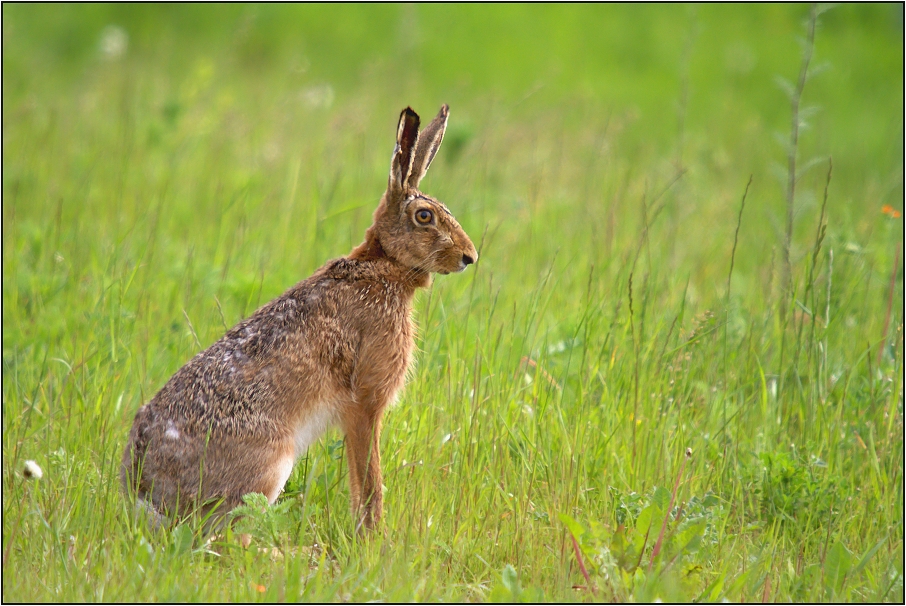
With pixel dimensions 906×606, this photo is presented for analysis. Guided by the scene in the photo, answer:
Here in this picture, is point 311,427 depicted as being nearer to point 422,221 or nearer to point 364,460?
point 364,460

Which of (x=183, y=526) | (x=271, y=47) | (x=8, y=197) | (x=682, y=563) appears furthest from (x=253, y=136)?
(x=682, y=563)

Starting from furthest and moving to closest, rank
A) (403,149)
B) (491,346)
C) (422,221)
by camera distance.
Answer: (491,346)
(422,221)
(403,149)

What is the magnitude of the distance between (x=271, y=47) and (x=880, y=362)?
9.86 meters

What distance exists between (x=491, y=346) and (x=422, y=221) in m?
1.09

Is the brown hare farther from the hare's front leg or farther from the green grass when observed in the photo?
the green grass

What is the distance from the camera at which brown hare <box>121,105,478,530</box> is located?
3.69m

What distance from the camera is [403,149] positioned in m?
4.12

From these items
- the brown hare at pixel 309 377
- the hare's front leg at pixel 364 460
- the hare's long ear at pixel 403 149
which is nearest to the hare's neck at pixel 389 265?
the brown hare at pixel 309 377

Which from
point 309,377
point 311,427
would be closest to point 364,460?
point 311,427

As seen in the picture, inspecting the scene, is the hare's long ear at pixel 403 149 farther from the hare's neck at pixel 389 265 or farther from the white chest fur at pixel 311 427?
the white chest fur at pixel 311 427

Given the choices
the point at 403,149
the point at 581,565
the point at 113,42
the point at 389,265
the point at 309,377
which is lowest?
the point at 581,565

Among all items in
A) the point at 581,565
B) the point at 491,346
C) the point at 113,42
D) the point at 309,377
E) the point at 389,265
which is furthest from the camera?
the point at 113,42

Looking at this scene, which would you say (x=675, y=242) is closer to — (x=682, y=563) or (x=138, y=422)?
(x=682, y=563)

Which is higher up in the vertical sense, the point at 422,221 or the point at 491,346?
the point at 422,221
